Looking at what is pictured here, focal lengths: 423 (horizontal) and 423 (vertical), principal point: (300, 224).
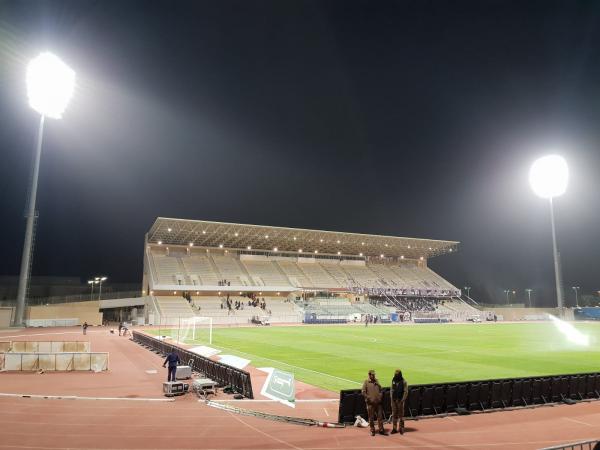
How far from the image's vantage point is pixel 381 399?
10.8m

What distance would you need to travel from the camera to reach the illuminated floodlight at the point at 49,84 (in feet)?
134

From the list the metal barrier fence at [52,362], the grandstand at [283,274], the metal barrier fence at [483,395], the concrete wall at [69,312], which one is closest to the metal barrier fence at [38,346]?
the metal barrier fence at [52,362]

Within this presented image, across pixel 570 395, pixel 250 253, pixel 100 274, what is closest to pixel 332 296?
pixel 250 253

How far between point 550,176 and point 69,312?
59.4 m

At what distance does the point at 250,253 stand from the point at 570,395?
7550cm

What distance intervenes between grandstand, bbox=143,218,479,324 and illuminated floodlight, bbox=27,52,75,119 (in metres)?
28.3

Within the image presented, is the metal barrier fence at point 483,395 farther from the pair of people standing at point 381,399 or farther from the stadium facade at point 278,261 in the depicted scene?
the stadium facade at point 278,261

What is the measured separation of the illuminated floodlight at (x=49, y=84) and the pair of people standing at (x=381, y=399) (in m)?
44.0

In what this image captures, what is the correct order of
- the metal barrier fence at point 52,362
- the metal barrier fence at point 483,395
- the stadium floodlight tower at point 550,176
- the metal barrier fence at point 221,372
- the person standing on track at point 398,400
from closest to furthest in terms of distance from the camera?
1. the person standing on track at point 398,400
2. the metal barrier fence at point 483,395
3. the metal barrier fence at point 221,372
4. the metal barrier fence at point 52,362
5. the stadium floodlight tower at point 550,176

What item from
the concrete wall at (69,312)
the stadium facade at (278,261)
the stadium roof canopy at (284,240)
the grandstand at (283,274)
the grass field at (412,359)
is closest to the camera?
the grass field at (412,359)

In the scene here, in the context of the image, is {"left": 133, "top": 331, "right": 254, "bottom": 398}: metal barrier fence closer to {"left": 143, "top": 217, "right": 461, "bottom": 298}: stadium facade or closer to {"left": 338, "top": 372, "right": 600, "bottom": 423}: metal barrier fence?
{"left": 338, "top": 372, "right": 600, "bottom": 423}: metal barrier fence

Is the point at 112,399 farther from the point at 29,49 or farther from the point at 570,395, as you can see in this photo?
the point at 29,49

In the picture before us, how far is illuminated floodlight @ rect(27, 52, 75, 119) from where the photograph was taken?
134 ft

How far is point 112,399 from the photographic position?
14172 millimetres
